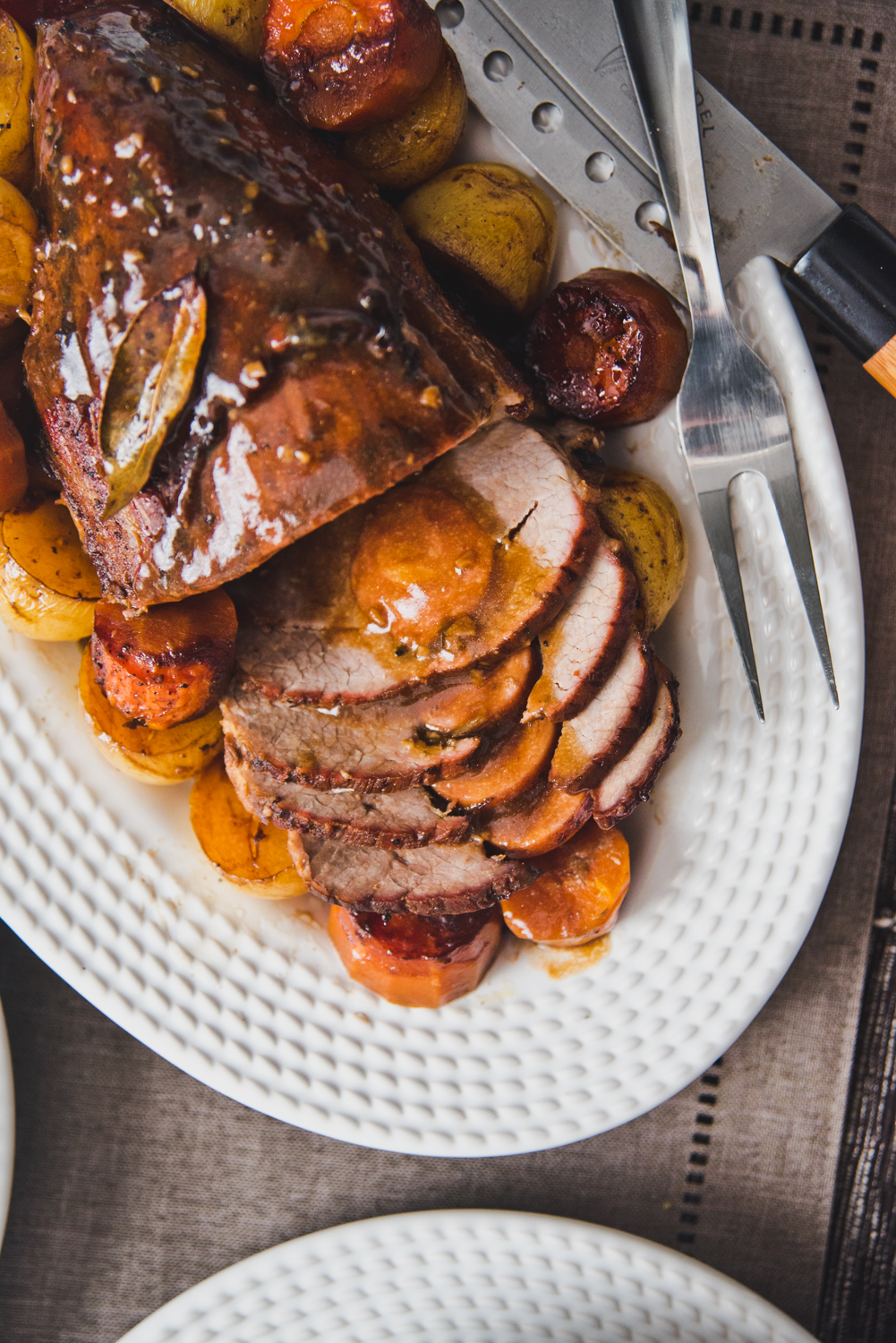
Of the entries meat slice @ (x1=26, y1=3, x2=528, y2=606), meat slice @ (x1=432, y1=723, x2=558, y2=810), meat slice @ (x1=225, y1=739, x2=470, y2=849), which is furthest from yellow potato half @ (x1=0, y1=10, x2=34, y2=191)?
meat slice @ (x1=432, y1=723, x2=558, y2=810)

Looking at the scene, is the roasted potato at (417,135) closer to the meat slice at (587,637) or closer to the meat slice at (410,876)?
the meat slice at (587,637)

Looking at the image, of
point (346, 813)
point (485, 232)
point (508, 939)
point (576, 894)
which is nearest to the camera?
point (485, 232)

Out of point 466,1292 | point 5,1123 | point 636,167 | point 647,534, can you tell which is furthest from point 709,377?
point 5,1123

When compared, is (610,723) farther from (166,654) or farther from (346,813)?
(166,654)

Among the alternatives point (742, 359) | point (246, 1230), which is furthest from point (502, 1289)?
point (742, 359)

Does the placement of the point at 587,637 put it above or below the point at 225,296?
below

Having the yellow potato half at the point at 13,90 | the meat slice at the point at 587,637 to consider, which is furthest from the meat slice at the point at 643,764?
the yellow potato half at the point at 13,90

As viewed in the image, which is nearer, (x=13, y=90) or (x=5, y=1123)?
(x=13, y=90)

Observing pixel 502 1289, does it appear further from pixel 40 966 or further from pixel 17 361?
pixel 17 361
